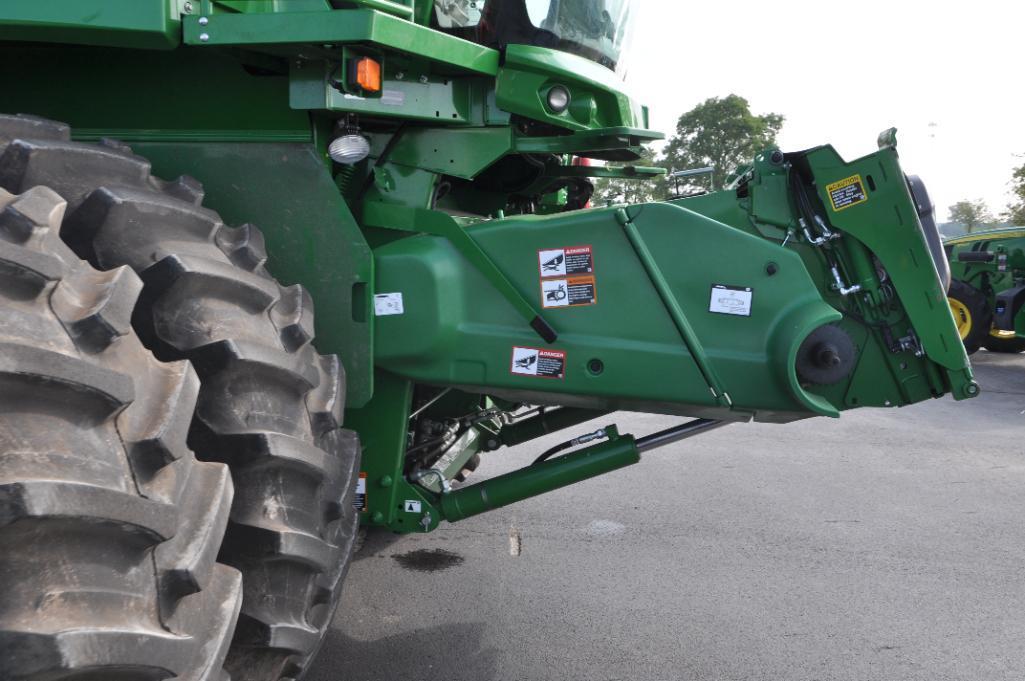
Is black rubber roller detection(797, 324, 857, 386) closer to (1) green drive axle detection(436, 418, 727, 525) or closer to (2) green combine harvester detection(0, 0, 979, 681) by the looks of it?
(2) green combine harvester detection(0, 0, 979, 681)

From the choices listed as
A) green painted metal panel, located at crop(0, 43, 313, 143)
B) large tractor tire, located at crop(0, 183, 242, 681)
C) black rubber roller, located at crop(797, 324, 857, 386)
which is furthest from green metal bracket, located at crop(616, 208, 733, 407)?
large tractor tire, located at crop(0, 183, 242, 681)

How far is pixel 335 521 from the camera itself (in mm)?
2336

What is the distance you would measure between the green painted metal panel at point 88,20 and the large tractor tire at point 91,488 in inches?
24.1

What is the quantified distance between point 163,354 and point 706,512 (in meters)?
3.85

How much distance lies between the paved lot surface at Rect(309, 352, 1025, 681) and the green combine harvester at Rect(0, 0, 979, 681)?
665mm

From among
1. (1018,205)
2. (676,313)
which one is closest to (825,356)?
(676,313)

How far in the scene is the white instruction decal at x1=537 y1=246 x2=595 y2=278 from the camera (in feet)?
9.09

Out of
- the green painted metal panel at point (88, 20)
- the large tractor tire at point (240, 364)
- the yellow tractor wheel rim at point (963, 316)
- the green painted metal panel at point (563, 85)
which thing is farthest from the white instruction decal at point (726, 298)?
the yellow tractor wheel rim at point (963, 316)

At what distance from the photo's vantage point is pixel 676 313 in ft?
9.07

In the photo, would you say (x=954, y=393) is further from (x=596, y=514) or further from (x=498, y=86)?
(x=596, y=514)

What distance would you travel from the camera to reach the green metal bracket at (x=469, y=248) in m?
2.74

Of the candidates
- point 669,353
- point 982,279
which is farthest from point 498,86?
point 982,279

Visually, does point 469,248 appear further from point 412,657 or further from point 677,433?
point 412,657

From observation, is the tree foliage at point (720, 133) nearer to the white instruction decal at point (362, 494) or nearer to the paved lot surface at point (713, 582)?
the paved lot surface at point (713, 582)
